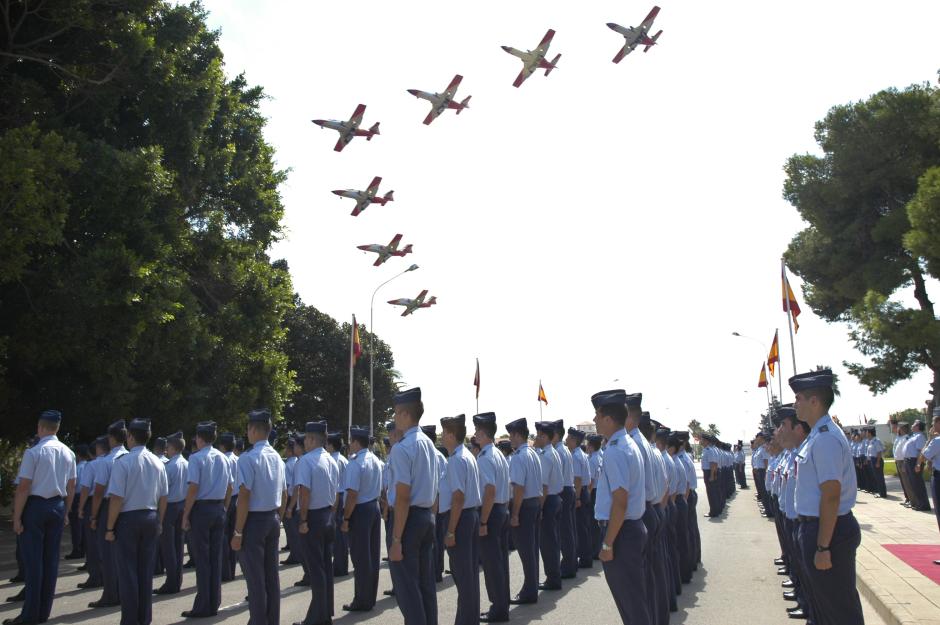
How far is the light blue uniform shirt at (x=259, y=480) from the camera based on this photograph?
745 cm

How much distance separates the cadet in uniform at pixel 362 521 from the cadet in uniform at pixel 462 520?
1.75 metres

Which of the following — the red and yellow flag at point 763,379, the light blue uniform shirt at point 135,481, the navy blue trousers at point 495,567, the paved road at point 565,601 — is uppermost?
the red and yellow flag at point 763,379

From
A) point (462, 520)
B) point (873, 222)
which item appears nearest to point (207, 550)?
point (462, 520)

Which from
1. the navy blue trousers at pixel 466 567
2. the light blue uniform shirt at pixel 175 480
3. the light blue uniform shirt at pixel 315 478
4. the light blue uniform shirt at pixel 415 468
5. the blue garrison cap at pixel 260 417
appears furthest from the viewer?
the light blue uniform shirt at pixel 175 480

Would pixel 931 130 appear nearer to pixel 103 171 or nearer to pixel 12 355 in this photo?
pixel 103 171

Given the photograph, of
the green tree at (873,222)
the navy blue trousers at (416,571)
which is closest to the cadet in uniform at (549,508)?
the navy blue trousers at (416,571)

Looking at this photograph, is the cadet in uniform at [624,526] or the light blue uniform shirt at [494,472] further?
the light blue uniform shirt at [494,472]

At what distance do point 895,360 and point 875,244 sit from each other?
6041 millimetres

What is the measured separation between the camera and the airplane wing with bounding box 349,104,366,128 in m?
23.4

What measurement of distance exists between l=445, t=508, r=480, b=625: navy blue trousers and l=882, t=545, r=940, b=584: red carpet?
17.8 feet

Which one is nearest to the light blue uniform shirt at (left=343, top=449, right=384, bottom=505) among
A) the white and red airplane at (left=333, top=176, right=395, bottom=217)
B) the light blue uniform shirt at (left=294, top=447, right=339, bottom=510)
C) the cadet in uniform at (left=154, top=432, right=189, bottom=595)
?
the light blue uniform shirt at (left=294, top=447, right=339, bottom=510)

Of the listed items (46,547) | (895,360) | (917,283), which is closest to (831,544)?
(46,547)

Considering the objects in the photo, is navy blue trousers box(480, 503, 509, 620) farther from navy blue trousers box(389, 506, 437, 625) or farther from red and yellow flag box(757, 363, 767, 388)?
red and yellow flag box(757, 363, 767, 388)

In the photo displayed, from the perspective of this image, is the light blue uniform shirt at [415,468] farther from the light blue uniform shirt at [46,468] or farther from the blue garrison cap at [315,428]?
the light blue uniform shirt at [46,468]
